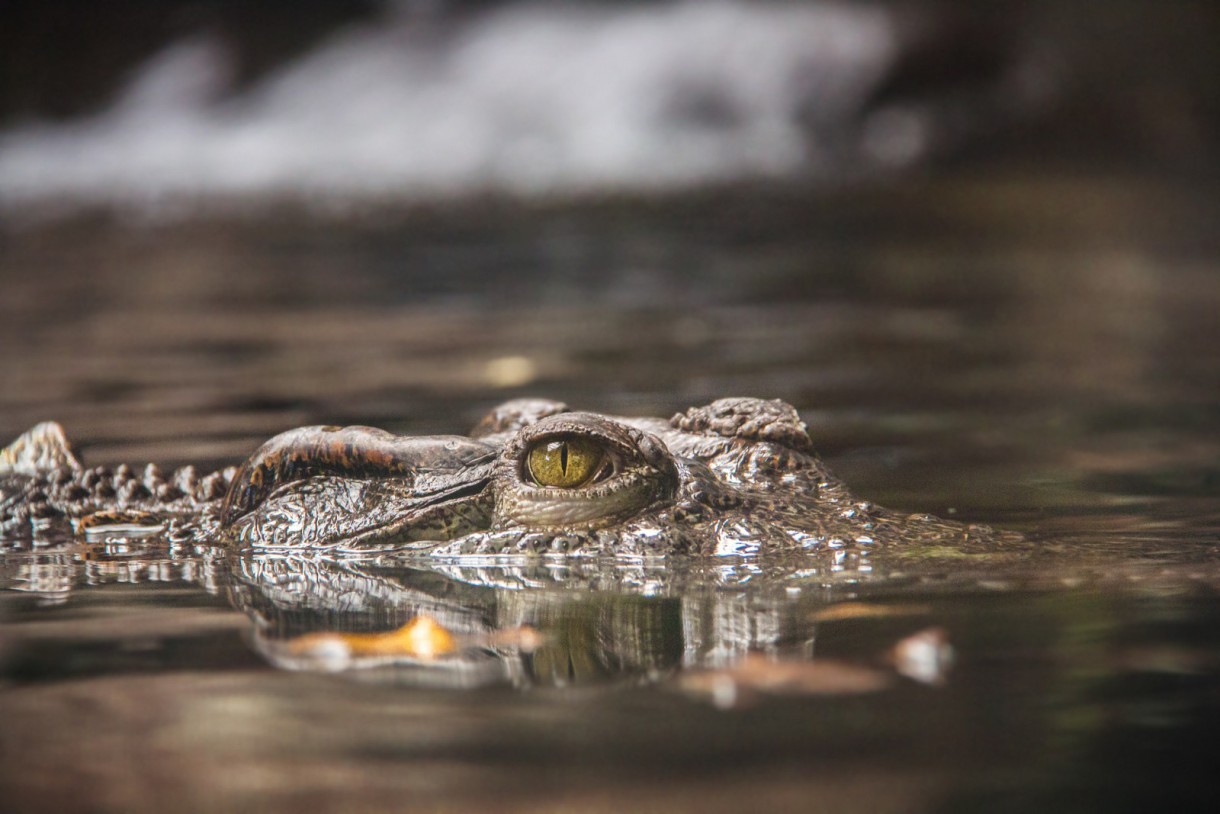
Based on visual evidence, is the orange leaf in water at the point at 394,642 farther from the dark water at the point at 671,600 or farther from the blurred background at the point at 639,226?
the blurred background at the point at 639,226

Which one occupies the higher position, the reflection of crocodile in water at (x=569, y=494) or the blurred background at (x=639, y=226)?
the blurred background at (x=639, y=226)

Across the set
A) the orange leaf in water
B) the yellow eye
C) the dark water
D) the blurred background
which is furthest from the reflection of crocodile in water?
the blurred background

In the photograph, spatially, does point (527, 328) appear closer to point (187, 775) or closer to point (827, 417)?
point (827, 417)

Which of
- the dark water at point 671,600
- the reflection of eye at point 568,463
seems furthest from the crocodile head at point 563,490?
the dark water at point 671,600

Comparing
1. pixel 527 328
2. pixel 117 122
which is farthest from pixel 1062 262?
pixel 117 122

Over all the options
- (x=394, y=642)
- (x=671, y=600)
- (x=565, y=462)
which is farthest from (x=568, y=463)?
(x=394, y=642)

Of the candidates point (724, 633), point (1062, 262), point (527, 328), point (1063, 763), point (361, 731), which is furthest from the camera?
point (1062, 262)

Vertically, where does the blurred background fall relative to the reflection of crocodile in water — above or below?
above

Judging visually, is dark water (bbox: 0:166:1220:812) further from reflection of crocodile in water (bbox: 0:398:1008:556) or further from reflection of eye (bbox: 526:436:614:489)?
reflection of eye (bbox: 526:436:614:489)
